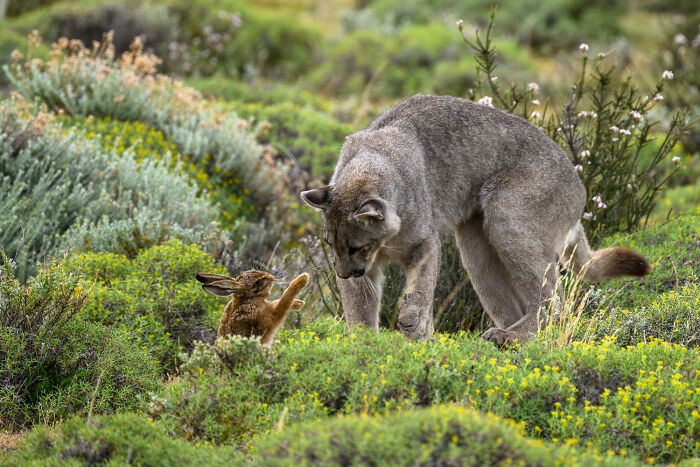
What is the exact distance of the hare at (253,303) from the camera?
5.73 meters

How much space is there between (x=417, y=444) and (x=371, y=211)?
7.55 ft

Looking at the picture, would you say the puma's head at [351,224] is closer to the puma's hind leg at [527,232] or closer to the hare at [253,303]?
the hare at [253,303]

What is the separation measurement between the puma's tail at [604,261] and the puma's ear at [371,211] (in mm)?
1637

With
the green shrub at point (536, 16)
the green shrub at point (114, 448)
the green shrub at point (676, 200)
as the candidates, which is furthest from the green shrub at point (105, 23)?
the green shrub at point (114, 448)

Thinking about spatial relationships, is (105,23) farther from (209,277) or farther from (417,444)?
(417,444)

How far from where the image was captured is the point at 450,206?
23.6ft

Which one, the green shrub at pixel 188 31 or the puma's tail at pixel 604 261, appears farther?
the green shrub at pixel 188 31

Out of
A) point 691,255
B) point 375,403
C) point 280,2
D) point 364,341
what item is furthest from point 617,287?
point 280,2

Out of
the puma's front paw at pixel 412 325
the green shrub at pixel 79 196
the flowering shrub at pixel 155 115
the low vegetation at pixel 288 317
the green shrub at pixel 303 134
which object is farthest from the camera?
the green shrub at pixel 303 134

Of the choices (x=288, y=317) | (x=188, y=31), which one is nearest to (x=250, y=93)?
(x=188, y=31)

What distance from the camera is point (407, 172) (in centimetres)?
686

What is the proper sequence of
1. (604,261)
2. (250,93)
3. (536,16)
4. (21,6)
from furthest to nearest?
(536,16) < (21,6) < (250,93) < (604,261)

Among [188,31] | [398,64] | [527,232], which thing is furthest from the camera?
[398,64]

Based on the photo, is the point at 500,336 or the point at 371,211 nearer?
the point at 371,211
